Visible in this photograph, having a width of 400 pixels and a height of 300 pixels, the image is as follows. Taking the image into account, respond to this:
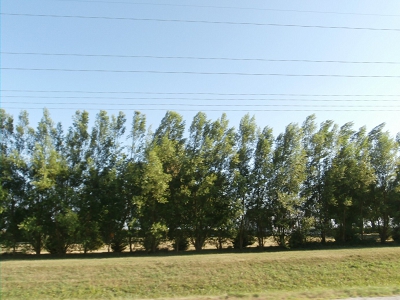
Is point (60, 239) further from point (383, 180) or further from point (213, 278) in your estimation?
point (383, 180)

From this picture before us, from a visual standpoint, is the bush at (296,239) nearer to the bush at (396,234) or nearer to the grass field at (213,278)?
the bush at (396,234)

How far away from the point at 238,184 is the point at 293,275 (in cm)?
1727

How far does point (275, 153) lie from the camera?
35.1 m

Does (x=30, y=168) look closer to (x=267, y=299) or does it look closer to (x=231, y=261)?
(x=231, y=261)

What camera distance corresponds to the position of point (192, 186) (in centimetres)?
3316

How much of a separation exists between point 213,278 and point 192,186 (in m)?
17.8

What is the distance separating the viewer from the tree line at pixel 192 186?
30203mm

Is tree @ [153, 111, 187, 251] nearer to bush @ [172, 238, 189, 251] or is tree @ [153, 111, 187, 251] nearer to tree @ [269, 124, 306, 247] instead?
bush @ [172, 238, 189, 251]

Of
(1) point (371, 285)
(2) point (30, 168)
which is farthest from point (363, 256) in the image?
(2) point (30, 168)

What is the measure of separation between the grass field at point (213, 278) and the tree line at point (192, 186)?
1349 cm

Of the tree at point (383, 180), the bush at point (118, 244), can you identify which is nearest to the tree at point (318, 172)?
the tree at point (383, 180)

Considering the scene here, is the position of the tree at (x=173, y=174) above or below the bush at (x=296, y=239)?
above

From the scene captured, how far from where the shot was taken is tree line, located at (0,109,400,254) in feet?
99.1

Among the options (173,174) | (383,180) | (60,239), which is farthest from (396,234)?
(60,239)
